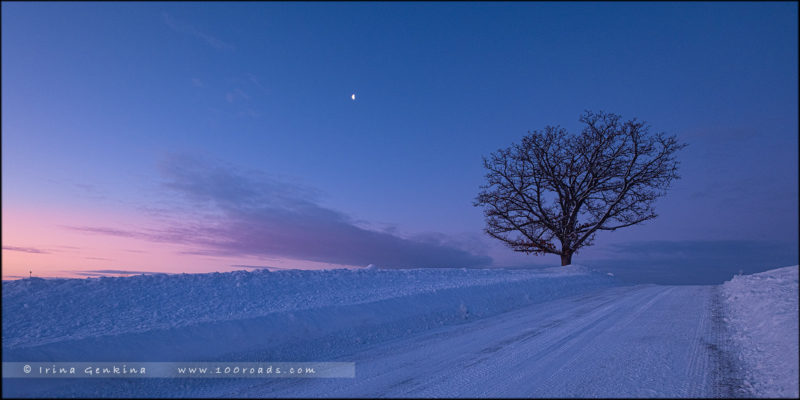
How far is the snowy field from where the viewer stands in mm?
4238

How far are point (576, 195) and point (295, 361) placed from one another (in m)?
21.8

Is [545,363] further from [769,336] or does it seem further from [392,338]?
[769,336]

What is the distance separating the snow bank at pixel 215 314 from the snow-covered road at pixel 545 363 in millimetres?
808

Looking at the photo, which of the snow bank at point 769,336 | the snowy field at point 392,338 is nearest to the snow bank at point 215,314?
the snowy field at point 392,338

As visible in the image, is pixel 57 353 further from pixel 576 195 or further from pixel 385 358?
pixel 576 195

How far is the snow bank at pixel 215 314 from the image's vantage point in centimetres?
499

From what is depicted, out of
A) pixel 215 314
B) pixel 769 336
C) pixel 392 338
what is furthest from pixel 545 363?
pixel 215 314

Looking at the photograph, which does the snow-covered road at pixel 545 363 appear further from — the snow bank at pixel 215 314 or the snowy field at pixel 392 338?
the snow bank at pixel 215 314

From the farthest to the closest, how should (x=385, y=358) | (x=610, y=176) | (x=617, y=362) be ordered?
(x=610, y=176), (x=385, y=358), (x=617, y=362)

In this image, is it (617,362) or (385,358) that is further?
(385,358)

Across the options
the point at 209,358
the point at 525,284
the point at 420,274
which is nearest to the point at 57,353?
the point at 209,358

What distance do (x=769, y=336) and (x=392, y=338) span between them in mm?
5368

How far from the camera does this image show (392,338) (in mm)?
6727

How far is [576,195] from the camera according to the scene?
23.3m
